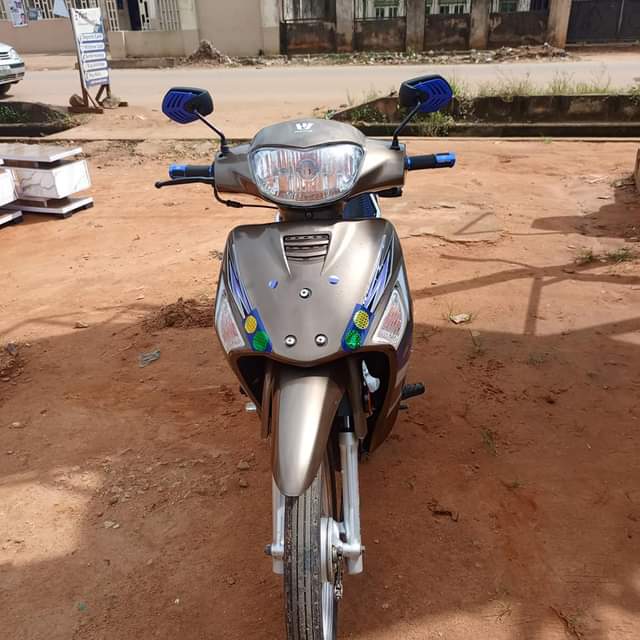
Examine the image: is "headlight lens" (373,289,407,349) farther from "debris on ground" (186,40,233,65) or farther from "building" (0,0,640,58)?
"building" (0,0,640,58)

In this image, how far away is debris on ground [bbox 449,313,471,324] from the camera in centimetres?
388

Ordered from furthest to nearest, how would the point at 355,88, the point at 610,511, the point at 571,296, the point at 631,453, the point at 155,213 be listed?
1. the point at 355,88
2. the point at 155,213
3. the point at 571,296
4. the point at 631,453
5. the point at 610,511

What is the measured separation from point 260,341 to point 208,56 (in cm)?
1983

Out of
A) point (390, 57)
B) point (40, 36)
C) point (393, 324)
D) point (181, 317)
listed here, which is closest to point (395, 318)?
point (393, 324)

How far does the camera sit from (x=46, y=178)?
6.09 metres

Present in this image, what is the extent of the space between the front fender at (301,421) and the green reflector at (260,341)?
0.10 meters

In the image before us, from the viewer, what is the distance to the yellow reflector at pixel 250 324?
1.74m

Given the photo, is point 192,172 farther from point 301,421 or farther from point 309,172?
point 301,421

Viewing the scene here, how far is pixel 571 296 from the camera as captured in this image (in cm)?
411

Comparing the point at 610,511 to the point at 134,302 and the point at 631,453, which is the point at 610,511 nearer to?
the point at 631,453

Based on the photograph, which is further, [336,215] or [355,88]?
[355,88]

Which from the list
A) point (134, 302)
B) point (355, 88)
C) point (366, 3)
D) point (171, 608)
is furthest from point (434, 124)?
point (366, 3)

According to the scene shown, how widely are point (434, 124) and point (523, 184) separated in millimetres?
2855

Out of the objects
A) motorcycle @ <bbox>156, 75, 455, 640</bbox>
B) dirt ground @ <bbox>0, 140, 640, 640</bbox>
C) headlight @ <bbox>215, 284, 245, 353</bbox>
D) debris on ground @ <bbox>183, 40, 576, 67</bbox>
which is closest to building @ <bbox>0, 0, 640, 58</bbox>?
debris on ground @ <bbox>183, 40, 576, 67</bbox>
